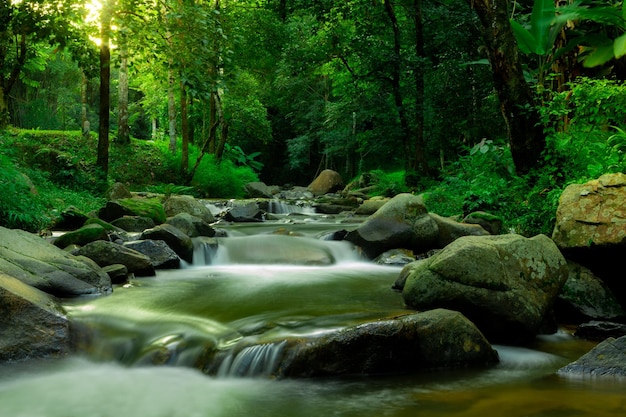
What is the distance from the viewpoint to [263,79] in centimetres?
3080

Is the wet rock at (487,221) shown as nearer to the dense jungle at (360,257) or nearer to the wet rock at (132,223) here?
the dense jungle at (360,257)

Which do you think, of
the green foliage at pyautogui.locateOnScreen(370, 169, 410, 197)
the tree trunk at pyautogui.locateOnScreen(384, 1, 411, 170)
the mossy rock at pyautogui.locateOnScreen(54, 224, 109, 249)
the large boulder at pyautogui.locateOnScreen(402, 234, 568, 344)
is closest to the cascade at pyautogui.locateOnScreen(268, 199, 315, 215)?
the green foliage at pyautogui.locateOnScreen(370, 169, 410, 197)

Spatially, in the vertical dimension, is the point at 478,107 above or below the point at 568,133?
above

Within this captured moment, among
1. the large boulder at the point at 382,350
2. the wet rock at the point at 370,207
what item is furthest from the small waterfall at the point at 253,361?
the wet rock at the point at 370,207

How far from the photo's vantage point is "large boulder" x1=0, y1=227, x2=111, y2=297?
20.4ft

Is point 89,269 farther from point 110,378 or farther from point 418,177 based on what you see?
point 418,177

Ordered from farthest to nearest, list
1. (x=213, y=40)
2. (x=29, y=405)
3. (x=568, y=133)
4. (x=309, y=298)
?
1. (x=213, y=40)
2. (x=568, y=133)
3. (x=309, y=298)
4. (x=29, y=405)

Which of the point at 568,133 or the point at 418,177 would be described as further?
the point at 418,177

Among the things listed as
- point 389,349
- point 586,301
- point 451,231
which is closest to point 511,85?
point 451,231

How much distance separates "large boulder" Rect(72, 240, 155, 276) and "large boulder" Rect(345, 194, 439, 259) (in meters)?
3.88

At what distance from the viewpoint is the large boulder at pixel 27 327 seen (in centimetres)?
479

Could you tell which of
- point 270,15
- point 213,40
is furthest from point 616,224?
point 270,15

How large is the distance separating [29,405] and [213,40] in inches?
306

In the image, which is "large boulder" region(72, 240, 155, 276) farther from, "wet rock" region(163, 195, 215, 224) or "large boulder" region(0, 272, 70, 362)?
"wet rock" region(163, 195, 215, 224)
